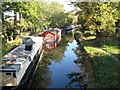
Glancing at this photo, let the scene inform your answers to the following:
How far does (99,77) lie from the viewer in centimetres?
1388

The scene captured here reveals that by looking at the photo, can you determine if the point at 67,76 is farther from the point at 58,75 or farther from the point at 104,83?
the point at 104,83

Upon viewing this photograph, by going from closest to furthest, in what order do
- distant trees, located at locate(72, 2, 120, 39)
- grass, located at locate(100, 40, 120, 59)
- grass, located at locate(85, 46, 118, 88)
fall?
1. grass, located at locate(85, 46, 118, 88)
2. grass, located at locate(100, 40, 120, 59)
3. distant trees, located at locate(72, 2, 120, 39)

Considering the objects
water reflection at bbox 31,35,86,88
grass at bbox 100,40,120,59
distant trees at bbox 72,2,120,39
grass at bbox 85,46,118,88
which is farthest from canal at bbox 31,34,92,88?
distant trees at bbox 72,2,120,39

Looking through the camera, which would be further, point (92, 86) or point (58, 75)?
point (58, 75)

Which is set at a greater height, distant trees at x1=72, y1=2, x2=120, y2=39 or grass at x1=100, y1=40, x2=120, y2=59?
distant trees at x1=72, y1=2, x2=120, y2=39

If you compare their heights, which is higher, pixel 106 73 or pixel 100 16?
pixel 100 16

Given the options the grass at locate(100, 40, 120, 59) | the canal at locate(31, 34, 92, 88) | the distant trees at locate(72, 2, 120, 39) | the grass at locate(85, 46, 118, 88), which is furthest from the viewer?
the distant trees at locate(72, 2, 120, 39)

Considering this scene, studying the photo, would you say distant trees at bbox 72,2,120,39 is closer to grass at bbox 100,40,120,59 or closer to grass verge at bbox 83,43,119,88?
grass at bbox 100,40,120,59

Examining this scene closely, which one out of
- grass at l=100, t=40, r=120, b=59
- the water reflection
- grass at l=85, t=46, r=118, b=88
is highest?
grass at l=100, t=40, r=120, b=59

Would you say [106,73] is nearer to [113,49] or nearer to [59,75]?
[59,75]

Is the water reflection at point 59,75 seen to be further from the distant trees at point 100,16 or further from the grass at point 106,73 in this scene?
the distant trees at point 100,16

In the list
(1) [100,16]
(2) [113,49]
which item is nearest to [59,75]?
(2) [113,49]

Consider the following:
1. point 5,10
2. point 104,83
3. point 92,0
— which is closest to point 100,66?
point 104,83

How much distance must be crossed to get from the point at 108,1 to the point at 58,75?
18.7 metres
